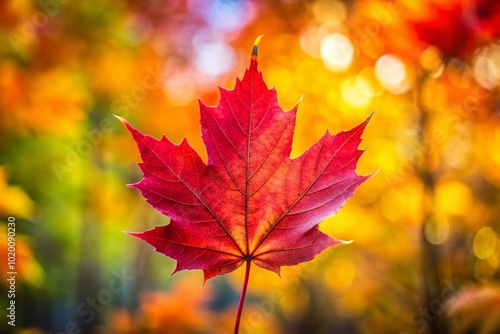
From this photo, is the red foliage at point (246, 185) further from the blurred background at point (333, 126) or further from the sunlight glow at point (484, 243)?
the sunlight glow at point (484, 243)

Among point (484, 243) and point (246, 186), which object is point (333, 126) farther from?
point (246, 186)

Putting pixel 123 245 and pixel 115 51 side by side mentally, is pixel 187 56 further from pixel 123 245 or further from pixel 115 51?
pixel 123 245

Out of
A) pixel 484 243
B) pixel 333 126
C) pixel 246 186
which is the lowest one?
pixel 246 186

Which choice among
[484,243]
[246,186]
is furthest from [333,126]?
[246,186]

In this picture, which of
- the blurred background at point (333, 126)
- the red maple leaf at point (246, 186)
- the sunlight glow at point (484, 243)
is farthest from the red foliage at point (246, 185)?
the sunlight glow at point (484, 243)

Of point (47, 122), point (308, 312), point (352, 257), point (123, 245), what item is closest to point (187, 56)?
point (47, 122)

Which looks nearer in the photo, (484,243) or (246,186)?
(246,186)
